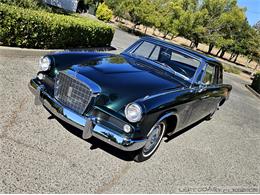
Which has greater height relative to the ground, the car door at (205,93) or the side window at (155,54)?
the side window at (155,54)

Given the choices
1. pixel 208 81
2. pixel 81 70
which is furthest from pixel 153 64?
pixel 81 70

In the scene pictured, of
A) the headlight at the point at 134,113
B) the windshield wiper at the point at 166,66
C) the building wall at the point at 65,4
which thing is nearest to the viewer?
the headlight at the point at 134,113

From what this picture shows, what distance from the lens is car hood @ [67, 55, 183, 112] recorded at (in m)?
3.73

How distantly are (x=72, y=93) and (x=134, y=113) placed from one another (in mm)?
922

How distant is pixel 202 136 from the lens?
614 cm

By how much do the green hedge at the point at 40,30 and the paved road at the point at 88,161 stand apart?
55.2 inches

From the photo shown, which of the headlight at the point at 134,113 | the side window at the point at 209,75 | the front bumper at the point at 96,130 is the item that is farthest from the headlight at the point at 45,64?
the side window at the point at 209,75

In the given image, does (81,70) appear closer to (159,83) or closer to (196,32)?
(159,83)

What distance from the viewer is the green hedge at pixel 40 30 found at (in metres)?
7.04

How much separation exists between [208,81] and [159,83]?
1.56m

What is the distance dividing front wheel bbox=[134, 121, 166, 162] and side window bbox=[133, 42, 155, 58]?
5.42ft

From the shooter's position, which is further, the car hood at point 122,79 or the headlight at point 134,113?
the car hood at point 122,79

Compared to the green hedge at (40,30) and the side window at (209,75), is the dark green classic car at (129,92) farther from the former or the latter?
the green hedge at (40,30)

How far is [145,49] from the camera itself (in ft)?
17.9
